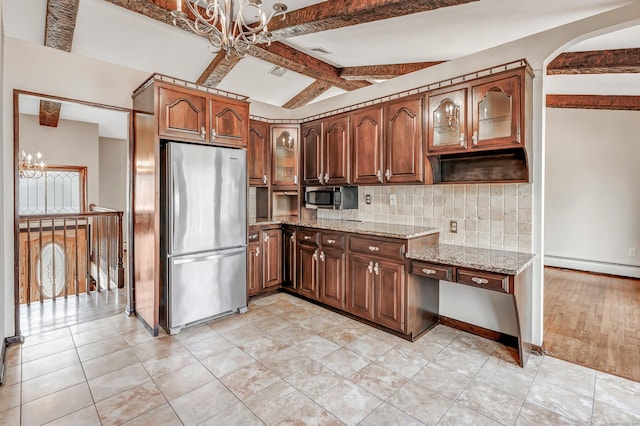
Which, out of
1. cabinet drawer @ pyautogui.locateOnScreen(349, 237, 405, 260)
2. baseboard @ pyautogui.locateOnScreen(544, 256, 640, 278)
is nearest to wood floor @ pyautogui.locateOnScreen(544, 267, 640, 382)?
baseboard @ pyautogui.locateOnScreen(544, 256, 640, 278)

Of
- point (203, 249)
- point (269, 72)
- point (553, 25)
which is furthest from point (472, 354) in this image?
point (269, 72)

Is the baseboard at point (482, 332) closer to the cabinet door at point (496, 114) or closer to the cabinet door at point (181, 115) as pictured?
the cabinet door at point (496, 114)

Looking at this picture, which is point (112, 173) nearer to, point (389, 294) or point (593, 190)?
point (389, 294)

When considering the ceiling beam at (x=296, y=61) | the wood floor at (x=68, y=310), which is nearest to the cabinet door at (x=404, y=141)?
the ceiling beam at (x=296, y=61)

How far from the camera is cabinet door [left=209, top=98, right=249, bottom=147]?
325cm

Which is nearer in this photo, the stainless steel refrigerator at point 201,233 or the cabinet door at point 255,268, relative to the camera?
the stainless steel refrigerator at point 201,233

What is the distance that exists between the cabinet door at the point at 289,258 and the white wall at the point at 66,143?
4.86m

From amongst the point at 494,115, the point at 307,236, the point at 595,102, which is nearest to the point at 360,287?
the point at 307,236

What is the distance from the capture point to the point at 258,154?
4246mm

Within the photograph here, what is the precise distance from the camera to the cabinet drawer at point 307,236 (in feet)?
12.2

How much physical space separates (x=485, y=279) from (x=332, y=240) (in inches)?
62.7

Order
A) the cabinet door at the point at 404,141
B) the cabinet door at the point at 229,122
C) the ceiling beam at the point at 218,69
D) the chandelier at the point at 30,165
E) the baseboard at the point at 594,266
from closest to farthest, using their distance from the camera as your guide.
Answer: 1. the cabinet door at the point at 404,141
2. the cabinet door at the point at 229,122
3. the ceiling beam at the point at 218,69
4. the baseboard at the point at 594,266
5. the chandelier at the point at 30,165

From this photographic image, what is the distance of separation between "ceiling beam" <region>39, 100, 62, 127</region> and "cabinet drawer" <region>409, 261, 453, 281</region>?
18.4 ft

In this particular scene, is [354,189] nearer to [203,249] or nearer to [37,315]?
[203,249]
